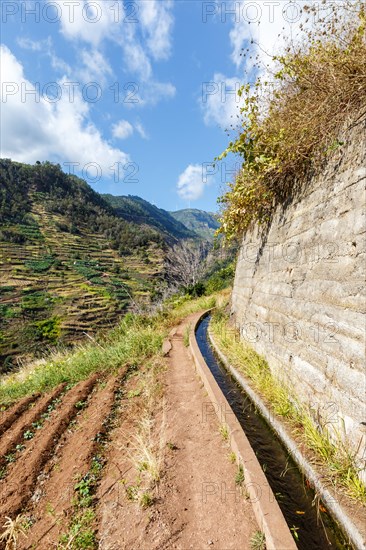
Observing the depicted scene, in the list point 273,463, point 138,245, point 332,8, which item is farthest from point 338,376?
point 138,245

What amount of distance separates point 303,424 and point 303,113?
3.97 meters

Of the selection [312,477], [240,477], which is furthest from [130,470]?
[312,477]

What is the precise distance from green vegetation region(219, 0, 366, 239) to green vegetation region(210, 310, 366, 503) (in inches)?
115

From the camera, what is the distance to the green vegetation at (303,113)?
3137 millimetres

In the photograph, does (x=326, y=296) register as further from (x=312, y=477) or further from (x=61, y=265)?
(x=61, y=265)

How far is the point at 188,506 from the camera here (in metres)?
2.62

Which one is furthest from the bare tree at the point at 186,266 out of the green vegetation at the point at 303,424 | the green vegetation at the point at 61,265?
the green vegetation at the point at 303,424

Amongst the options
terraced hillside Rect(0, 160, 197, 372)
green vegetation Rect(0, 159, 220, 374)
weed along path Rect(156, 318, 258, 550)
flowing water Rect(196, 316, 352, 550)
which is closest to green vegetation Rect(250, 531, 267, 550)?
weed along path Rect(156, 318, 258, 550)

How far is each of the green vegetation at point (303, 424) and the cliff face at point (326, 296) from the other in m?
0.12

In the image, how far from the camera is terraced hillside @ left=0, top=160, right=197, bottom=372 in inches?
1125

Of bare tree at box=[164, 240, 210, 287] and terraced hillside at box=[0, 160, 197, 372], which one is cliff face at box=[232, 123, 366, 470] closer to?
terraced hillside at box=[0, 160, 197, 372]

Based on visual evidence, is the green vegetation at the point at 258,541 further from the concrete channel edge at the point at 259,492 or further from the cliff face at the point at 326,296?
the cliff face at the point at 326,296

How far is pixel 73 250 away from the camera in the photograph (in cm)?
5075

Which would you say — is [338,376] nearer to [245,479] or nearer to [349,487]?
[349,487]
